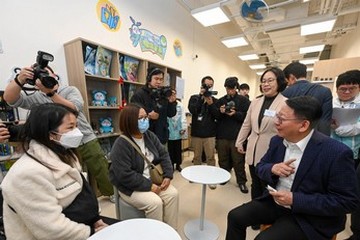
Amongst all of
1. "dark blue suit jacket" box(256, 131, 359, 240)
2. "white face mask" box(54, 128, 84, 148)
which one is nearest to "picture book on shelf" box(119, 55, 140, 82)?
"white face mask" box(54, 128, 84, 148)

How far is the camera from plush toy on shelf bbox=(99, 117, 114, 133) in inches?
96.0

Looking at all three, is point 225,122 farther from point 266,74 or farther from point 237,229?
point 237,229

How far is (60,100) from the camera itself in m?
1.59

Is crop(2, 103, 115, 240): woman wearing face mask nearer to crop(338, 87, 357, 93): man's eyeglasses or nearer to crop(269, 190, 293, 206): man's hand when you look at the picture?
crop(269, 190, 293, 206): man's hand

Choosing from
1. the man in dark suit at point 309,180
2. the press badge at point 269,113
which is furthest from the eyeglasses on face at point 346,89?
the man in dark suit at point 309,180

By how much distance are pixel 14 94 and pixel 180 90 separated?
258 centimetres

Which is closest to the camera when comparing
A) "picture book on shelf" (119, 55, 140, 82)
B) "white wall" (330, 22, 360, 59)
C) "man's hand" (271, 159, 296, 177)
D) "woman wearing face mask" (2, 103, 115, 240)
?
"woman wearing face mask" (2, 103, 115, 240)

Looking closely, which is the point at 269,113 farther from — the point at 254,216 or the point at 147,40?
the point at 147,40

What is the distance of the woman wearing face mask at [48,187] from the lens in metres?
0.78

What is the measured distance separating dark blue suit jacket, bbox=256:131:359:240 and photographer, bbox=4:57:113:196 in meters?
1.45

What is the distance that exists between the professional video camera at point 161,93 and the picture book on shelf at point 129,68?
0.57m

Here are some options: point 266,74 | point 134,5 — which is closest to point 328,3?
point 266,74

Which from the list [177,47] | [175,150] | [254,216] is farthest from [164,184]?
[177,47]

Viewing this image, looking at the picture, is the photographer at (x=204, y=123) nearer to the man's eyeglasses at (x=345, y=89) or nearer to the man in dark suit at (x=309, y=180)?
the man's eyeglasses at (x=345, y=89)
